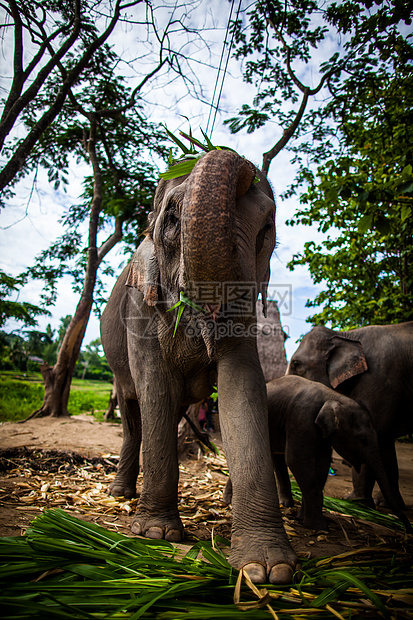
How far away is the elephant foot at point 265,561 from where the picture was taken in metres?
1.62

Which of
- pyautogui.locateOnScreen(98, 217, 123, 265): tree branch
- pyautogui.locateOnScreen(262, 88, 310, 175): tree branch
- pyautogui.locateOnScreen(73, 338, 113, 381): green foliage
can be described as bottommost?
pyautogui.locateOnScreen(73, 338, 113, 381): green foliage

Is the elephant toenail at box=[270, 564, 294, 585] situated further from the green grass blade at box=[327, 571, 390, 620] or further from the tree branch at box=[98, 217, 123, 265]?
the tree branch at box=[98, 217, 123, 265]

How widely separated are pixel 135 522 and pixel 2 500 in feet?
3.87

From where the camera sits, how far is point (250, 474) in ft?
6.33

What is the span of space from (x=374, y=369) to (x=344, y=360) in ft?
1.26

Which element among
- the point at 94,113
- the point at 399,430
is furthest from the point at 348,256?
the point at 94,113

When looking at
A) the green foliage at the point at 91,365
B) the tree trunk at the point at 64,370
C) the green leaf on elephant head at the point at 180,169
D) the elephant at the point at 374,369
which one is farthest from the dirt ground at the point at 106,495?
the green foliage at the point at 91,365

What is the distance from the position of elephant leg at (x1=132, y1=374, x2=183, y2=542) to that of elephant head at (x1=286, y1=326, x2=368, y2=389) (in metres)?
3.15

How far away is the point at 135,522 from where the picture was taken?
2.54m

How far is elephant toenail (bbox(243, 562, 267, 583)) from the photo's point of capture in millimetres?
1608

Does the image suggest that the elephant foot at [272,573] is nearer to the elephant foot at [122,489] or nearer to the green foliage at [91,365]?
the elephant foot at [122,489]

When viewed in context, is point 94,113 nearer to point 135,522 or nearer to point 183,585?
point 135,522

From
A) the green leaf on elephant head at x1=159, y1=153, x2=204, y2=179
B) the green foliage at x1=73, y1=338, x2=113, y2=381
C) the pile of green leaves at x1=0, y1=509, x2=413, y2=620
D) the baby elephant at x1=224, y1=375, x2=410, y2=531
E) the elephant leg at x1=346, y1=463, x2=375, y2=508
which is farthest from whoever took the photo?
the green foliage at x1=73, y1=338, x2=113, y2=381

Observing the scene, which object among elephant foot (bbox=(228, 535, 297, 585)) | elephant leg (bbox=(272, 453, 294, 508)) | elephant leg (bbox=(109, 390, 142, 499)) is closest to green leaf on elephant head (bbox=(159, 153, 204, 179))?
elephant foot (bbox=(228, 535, 297, 585))
